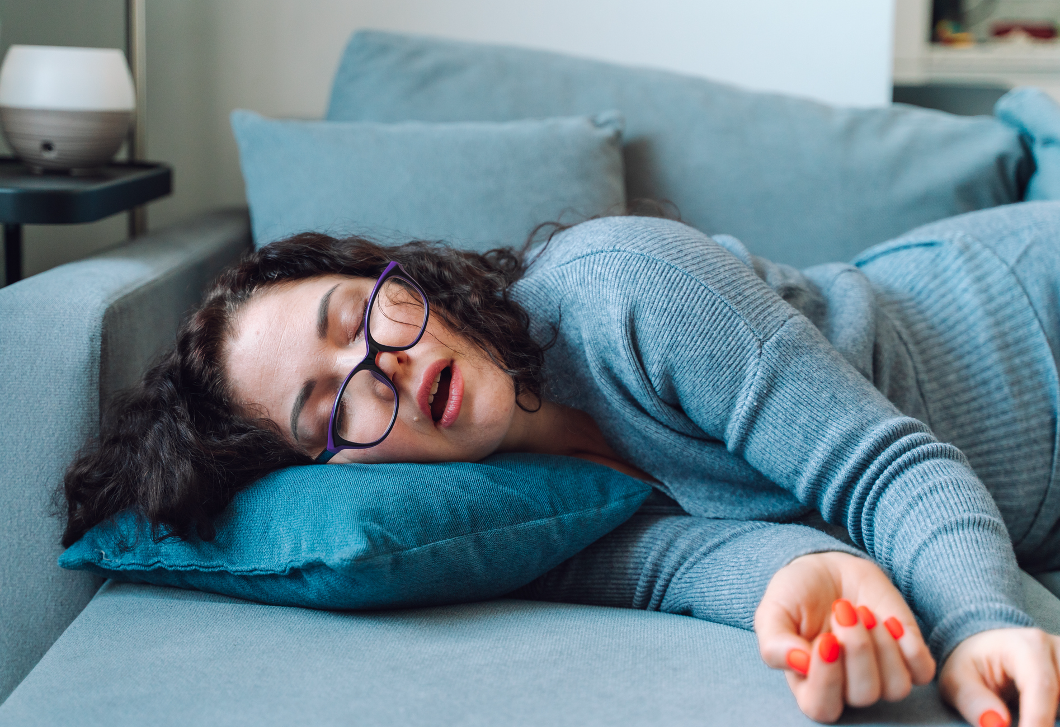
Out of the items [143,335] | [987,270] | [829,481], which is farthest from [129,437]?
[987,270]

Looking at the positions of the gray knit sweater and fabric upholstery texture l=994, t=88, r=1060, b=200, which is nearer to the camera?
the gray knit sweater

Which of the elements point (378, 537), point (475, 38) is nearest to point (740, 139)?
point (475, 38)

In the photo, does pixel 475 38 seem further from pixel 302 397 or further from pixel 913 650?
pixel 913 650

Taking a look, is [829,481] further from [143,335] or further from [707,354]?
[143,335]

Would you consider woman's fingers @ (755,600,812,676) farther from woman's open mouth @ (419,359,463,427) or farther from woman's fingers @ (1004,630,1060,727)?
woman's open mouth @ (419,359,463,427)

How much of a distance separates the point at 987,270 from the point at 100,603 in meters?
1.08

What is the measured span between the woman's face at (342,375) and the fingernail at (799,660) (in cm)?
41

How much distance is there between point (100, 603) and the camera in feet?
2.82

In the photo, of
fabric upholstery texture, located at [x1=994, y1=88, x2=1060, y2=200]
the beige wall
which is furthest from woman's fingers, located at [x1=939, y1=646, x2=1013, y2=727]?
the beige wall

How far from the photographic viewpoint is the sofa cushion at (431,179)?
1.30 metres

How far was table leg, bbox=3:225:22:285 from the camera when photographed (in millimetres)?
1326

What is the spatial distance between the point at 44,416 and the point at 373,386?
0.37 m

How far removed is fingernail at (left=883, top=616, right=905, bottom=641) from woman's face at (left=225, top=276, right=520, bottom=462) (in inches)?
17.3

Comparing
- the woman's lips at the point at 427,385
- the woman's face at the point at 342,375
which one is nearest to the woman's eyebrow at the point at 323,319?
the woman's face at the point at 342,375
